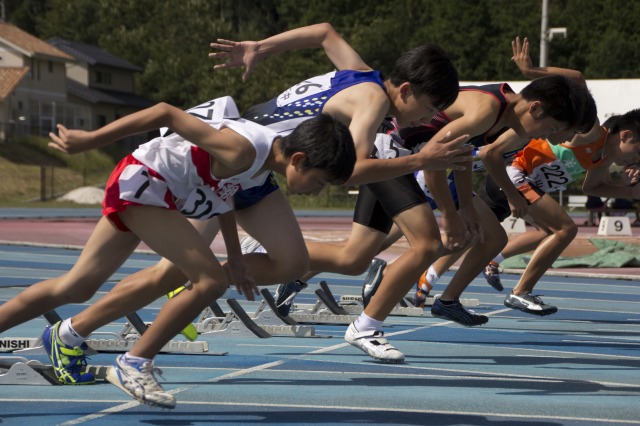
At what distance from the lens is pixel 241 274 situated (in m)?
5.89

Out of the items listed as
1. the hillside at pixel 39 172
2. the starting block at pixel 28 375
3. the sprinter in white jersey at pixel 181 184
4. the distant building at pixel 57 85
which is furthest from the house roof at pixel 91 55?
the sprinter in white jersey at pixel 181 184

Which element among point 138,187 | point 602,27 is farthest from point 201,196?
point 602,27

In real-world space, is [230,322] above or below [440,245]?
below

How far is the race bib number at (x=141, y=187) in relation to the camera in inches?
210

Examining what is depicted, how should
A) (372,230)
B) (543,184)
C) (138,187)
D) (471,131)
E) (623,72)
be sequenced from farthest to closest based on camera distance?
1. (623,72)
2. (543,184)
3. (372,230)
4. (471,131)
5. (138,187)

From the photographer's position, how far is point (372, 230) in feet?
26.9

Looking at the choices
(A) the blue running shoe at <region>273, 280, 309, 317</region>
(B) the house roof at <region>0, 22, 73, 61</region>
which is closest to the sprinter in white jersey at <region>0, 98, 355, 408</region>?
(A) the blue running shoe at <region>273, 280, 309, 317</region>

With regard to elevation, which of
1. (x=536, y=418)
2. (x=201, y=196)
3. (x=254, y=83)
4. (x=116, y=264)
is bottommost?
(x=254, y=83)

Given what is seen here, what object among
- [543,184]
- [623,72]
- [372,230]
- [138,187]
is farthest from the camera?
[623,72]

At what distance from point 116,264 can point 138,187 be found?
47 cm

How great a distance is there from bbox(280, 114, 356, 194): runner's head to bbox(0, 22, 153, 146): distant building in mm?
57680

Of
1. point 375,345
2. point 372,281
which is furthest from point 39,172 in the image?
point 375,345

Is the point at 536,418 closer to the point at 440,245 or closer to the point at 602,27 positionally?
the point at 440,245

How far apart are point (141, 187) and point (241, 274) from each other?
777 mm
